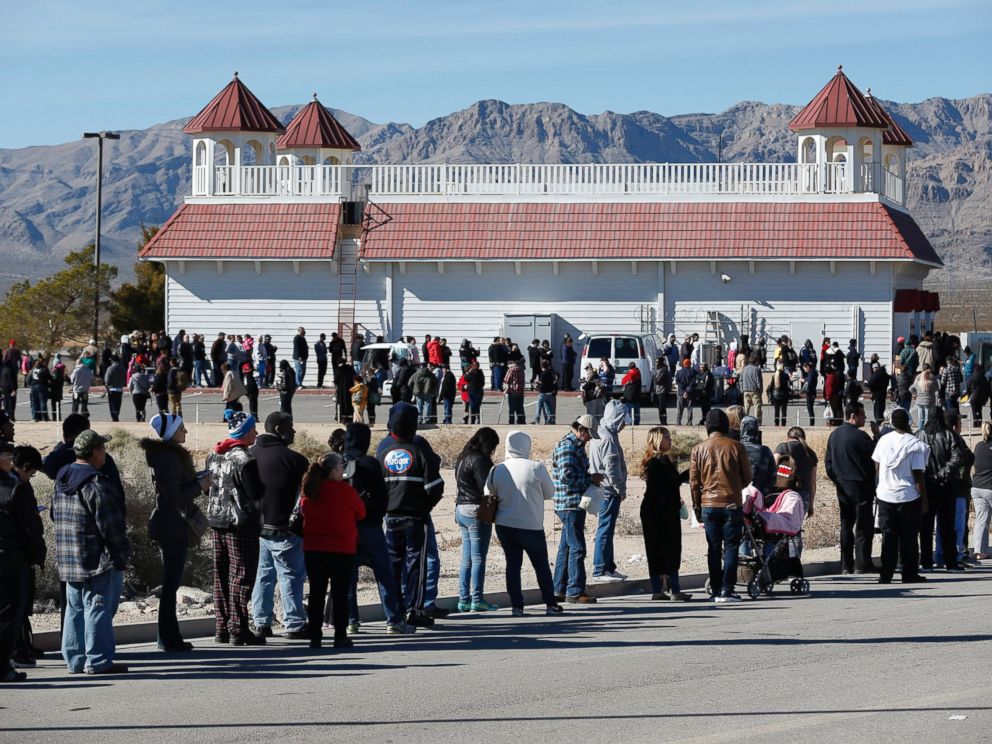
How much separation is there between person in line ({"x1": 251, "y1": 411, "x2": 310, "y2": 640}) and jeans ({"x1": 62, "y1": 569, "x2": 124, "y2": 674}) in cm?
137

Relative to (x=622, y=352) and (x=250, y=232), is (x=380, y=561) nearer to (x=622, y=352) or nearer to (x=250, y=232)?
(x=622, y=352)

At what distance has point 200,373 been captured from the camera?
4303cm

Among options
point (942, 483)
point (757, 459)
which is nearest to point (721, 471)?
point (757, 459)

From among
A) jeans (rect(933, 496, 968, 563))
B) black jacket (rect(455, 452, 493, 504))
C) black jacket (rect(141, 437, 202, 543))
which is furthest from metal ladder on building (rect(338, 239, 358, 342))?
black jacket (rect(141, 437, 202, 543))

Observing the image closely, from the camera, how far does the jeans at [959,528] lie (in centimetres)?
1755

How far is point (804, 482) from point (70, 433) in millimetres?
7277

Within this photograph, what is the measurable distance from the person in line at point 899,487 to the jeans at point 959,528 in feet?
4.90

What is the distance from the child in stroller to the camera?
600 inches

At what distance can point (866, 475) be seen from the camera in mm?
16422

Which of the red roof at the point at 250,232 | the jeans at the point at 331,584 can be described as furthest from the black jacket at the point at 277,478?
the red roof at the point at 250,232

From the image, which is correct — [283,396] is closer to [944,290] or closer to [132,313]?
[132,313]

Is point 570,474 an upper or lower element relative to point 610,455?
lower

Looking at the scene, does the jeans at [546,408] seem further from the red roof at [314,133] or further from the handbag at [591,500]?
the red roof at [314,133]

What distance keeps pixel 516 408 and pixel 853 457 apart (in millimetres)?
16766
